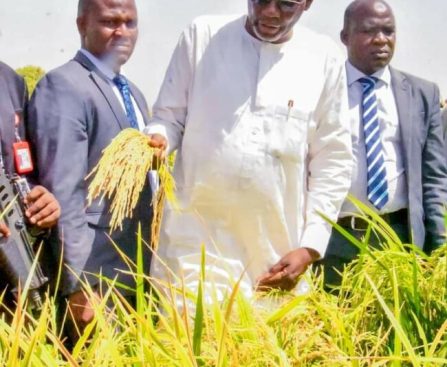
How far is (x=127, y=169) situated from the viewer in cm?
231

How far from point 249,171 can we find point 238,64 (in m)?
0.35

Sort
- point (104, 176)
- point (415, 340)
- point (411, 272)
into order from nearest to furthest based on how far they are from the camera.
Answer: point (415, 340) → point (411, 272) → point (104, 176)

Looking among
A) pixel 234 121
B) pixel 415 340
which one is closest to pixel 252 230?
pixel 234 121

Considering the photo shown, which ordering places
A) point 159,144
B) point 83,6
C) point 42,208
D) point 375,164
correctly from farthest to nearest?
point 375,164 < point 83,6 < point 42,208 < point 159,144

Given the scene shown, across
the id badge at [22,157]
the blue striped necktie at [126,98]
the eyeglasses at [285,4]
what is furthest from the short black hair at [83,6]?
the eyeglasses at [285,4]

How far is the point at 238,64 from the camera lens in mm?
2717

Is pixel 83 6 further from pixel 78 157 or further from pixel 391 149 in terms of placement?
pixel 391 149

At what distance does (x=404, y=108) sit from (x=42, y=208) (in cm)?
183

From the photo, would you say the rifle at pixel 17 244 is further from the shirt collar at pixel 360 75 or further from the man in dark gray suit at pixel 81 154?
the shirt collar at pixel 360 75

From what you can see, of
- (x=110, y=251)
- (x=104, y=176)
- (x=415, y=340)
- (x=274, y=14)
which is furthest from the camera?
(x=110, y=251)

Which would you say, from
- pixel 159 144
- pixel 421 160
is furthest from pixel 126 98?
pixel 421 160

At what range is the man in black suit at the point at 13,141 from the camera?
2764 millimetres

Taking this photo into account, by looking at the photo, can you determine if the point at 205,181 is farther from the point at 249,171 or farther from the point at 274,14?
the point at 274,14

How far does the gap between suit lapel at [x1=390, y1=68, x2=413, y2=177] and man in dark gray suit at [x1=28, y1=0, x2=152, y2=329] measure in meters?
1.24
